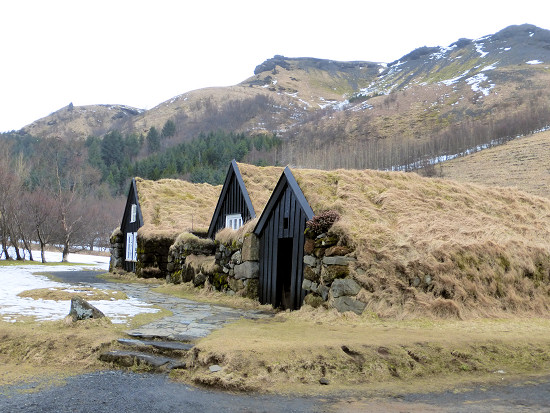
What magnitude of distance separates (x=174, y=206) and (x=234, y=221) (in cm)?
1036

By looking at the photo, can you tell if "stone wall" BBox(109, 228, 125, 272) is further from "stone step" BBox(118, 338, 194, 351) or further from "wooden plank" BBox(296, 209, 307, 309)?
"stone step" BBox(118, 338, 194, 351)

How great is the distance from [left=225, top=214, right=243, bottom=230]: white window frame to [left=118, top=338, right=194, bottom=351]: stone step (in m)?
10.9

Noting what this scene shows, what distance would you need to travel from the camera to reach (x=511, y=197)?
16.0m

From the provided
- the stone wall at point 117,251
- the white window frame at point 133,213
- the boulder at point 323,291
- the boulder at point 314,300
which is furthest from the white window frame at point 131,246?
the boulder at point 323,291

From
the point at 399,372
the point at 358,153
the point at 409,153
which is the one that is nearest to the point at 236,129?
the point at 358,153

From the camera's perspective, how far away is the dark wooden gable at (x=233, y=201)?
705 inches

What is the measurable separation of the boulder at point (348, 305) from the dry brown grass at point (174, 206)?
13904 millimetres

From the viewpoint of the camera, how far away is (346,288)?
9906mm

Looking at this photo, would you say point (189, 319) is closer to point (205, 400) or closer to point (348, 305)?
point (348, 305)

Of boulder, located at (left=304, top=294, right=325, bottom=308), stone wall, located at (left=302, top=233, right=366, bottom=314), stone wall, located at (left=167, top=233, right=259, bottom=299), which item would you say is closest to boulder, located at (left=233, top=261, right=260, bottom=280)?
stone wall, located at (left=167, top=233, right=259, bottom=299)

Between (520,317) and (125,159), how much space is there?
92794 mm

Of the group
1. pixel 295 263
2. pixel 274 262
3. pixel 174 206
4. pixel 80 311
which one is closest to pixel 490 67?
pixel 174 206

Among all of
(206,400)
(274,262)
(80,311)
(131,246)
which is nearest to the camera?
(206,400)

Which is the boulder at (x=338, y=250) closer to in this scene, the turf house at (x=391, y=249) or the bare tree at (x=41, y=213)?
the turf house at (x=391, y=249)
